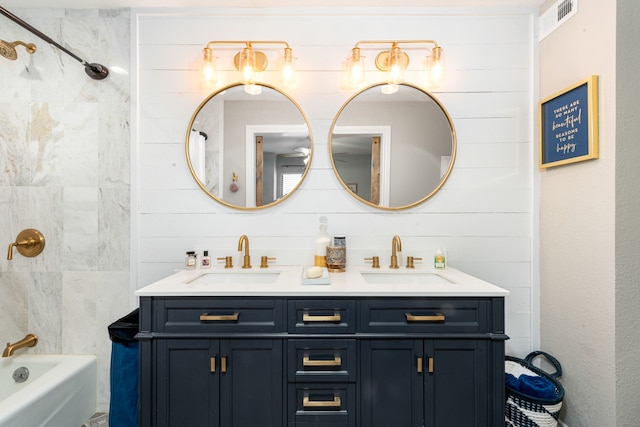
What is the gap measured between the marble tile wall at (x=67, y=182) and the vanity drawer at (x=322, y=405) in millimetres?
1232

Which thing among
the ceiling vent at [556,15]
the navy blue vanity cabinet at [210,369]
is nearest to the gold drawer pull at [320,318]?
the navy blue vanity cabinet at [210,369]

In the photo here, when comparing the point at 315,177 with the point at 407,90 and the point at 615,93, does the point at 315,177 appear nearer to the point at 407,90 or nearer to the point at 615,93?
the point at 407,90

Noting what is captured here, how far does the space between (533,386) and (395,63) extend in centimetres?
180

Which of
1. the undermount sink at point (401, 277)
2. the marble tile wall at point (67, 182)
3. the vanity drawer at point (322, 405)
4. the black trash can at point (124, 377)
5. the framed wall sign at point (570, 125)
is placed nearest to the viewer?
the vanity drawer at point (322, 405)

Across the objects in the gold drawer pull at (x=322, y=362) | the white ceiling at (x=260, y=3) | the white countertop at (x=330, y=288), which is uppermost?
the white ceiling at (x=260, y=3)

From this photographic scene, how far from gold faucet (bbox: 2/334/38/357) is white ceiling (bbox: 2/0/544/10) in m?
1.94

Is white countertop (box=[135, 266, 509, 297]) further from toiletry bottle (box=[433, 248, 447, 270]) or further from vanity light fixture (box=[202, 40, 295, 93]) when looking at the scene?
vanity light fixture (box=[202, 40, 295, 93])

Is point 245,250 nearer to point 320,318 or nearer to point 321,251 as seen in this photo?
point 321,251

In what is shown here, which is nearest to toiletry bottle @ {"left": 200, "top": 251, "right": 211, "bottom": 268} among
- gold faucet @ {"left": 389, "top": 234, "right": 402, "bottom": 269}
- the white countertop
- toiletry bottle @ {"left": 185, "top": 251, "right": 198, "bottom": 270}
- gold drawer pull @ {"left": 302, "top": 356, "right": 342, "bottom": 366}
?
toiletry bottle @ {"left": 185, "top": 251, "right": 198, "bottom": 270}

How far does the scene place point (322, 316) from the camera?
137 cm

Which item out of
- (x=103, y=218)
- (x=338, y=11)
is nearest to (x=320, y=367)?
(x=103, y=218)

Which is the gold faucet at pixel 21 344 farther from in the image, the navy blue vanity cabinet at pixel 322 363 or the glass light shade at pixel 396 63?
the glass light shade at pixel 396 63

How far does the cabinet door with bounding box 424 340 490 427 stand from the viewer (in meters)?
1.34

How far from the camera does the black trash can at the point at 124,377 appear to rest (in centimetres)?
156
